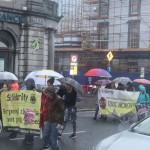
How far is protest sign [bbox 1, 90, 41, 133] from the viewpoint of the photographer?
1108 centimetres

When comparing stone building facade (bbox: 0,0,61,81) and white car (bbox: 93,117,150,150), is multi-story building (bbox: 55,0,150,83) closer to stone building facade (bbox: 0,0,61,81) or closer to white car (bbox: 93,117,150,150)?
stone building facade (bbox: 0,0,61,81)

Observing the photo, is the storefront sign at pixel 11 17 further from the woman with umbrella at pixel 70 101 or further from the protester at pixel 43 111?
the protester at pixel 43 111

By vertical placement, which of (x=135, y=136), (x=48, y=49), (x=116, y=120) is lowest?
(x=116, y=120)

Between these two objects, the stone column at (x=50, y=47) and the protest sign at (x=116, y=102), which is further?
the stone column at (x=50, y=47)

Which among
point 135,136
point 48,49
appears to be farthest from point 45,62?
point 135,136

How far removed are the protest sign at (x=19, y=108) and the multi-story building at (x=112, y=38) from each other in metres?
37.1

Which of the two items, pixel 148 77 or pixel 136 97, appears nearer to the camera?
pixel 136 97

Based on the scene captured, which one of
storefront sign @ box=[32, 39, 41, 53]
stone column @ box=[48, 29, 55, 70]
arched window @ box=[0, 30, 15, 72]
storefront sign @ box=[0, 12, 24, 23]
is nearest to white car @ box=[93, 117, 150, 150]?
storefront sign @ box=[0, 12, 24, 23]

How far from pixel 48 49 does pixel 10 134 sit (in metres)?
15.8

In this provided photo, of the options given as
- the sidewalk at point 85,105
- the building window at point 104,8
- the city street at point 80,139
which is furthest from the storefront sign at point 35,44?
the building window at point 104,8

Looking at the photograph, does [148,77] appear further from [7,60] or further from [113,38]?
[7,60]

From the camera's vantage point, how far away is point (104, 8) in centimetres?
5588

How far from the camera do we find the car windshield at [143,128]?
656cm

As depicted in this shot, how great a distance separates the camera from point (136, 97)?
1680cm
